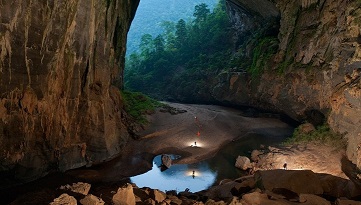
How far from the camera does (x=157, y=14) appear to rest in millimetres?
151125

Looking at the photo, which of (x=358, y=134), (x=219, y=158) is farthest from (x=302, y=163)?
(x=219, y=158)

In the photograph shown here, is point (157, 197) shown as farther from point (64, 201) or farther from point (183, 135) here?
point (183, 135)

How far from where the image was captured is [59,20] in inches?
550

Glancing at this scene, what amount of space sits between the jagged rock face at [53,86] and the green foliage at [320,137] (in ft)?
40.8

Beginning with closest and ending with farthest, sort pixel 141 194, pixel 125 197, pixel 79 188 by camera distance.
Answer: pixel 125 197 < pixel 79 188 < pixel 141 194

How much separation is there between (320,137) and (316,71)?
5.90m

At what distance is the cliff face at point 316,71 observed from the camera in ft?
54.4

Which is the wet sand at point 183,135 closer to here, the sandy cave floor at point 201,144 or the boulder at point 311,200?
the sandy cave floor at point 201,144

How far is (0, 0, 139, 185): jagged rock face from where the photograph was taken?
12.5 meters

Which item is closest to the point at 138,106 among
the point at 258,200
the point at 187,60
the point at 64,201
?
the point at 187,60

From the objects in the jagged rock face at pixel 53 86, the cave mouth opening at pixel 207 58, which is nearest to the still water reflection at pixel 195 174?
the jagged rock face at pixel 53 86

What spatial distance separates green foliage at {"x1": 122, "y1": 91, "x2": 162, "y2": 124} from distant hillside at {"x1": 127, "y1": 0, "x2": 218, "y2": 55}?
10093cm

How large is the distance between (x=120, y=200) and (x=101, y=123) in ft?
35.7

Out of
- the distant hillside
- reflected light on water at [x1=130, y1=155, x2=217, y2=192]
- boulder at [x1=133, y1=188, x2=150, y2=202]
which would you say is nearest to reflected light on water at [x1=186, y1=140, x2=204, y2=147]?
reflected light on water at [x1=130, y1=155, x2=217, y2=192]
